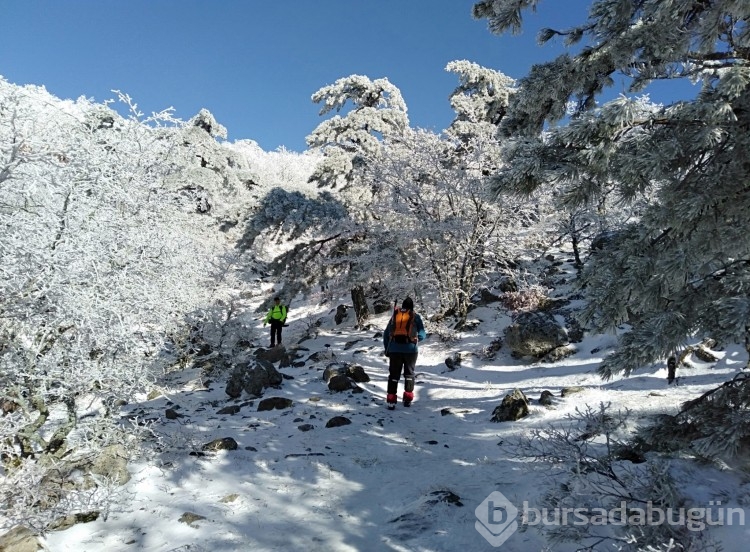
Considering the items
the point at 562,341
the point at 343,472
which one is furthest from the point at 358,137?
the point at 343,472

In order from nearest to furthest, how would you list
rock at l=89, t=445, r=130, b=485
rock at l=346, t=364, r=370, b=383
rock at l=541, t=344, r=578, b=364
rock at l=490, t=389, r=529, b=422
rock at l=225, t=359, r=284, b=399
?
rock at l=89, t=445, r=130, b=485, rock at l=490, t=389, r=529, b=422, rock at l=225, t=359, r=284, b=399, rock at l=346, t=364, r=370, b=383, rock at l=541, t=344, r=578, b=364

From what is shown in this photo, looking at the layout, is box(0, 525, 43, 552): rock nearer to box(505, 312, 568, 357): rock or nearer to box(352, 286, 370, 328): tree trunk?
box(505, 312, 568, 357): rock

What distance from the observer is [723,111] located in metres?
3.19

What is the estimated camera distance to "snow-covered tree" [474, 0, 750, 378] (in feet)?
11.2

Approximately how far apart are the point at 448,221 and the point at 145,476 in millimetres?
10298

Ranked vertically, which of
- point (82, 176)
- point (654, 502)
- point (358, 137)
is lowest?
point (654, 502)

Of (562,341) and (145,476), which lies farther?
(562,341)

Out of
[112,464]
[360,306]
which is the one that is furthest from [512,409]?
[360,306]

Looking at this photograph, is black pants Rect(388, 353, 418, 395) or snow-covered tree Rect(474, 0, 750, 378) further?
black pants Rect(388, 353, 418, 395)

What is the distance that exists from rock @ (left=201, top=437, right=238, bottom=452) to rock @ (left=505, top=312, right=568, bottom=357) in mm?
6945

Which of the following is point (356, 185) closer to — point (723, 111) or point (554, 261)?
point (554, 261)

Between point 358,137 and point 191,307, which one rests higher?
point 358,137

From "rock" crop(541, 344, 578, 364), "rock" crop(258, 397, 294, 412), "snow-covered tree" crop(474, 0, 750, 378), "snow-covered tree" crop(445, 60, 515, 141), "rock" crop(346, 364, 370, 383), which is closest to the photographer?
"snow-covered tree" crop(474, 0, 750, 378)

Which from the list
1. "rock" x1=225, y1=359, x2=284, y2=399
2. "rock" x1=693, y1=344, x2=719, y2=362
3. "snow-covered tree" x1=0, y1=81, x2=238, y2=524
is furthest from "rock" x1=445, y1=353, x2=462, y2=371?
"snow-covered tree" x1=0, y1=81, x2=238, y2=524
